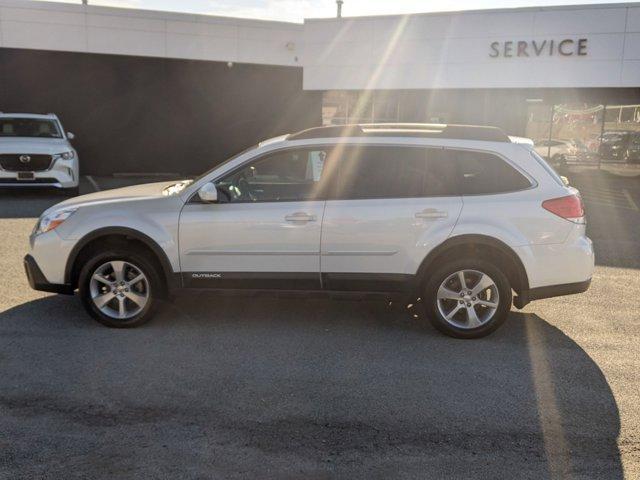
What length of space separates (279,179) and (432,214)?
1.44 m

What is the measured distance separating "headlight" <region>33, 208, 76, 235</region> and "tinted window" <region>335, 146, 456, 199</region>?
7.72 ft

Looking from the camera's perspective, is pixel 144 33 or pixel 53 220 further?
pixel 144 33

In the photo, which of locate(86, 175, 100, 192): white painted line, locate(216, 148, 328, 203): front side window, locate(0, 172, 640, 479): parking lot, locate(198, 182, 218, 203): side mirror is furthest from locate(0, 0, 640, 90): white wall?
locate(198, 182, 218, 203): side mirror

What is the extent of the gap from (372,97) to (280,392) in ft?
54.0

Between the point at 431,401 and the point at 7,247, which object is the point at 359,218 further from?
the point at 7,247

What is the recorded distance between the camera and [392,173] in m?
5.36

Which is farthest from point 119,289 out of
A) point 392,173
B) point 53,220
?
point 392,173

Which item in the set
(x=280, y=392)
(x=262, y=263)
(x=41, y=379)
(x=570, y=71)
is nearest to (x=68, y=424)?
(x=41, y=379)

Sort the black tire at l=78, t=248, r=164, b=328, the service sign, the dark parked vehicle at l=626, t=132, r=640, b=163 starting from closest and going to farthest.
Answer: the black tire at l=78, t=248, r=164, b=328 < the service sign < the dark parked vehicle at l=626, t=132, r=640, b=163

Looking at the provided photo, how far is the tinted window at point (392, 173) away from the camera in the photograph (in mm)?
5305

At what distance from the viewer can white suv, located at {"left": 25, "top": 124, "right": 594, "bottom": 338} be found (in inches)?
204

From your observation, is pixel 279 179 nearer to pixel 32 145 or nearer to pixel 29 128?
pixel 32 145

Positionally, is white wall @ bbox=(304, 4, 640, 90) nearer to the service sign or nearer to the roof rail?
the service sign

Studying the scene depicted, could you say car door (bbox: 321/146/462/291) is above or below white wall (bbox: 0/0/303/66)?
below
